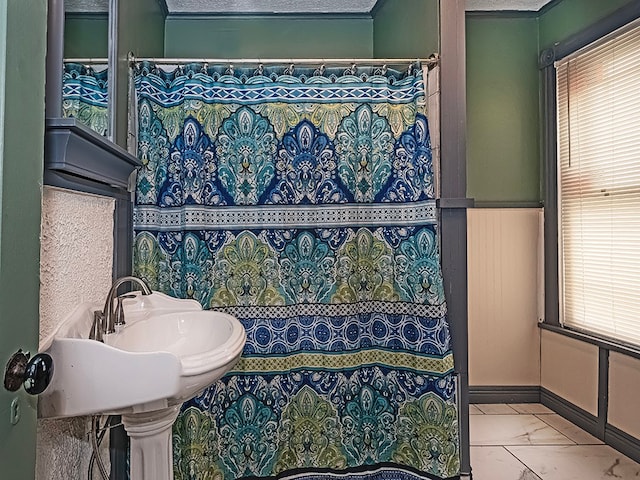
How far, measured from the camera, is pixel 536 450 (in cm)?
250

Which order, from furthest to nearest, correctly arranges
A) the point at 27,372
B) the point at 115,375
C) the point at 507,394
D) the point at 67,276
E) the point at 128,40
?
the point at 507,394 < the point at 128,40 < the point at 67,276 < the point at 115,375 < the point at 27,372

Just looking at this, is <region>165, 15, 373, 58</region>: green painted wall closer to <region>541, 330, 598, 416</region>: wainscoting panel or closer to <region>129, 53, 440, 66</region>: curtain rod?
<region>129, 53, 440, 66</region>: curtain rod

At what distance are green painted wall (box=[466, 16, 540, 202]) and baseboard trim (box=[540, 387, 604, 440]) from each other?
Result: 4.01 ft

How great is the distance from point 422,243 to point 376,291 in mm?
286

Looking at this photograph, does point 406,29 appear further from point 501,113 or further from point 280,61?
point 501,113

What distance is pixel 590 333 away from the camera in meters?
2.73

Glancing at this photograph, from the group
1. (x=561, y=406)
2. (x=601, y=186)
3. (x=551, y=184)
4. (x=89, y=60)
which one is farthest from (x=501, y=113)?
(x=89, y=60)

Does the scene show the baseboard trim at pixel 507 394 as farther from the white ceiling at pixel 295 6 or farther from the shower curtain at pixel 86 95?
the shower curtain at pixel 86 95

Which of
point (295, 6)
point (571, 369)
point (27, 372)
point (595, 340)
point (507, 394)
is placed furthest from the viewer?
point (507, 394)

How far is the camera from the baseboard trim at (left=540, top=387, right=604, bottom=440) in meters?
2.67

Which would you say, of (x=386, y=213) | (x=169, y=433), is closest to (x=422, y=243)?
(x=386, y=213)

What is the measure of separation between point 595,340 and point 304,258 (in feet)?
5.51

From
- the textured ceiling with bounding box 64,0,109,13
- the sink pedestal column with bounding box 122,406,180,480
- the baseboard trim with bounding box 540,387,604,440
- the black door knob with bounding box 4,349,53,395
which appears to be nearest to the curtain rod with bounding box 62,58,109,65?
the textured ceiling with bounding box 64,0,109,13

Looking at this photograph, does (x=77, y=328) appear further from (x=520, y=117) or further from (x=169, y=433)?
(x=520, y=117)
